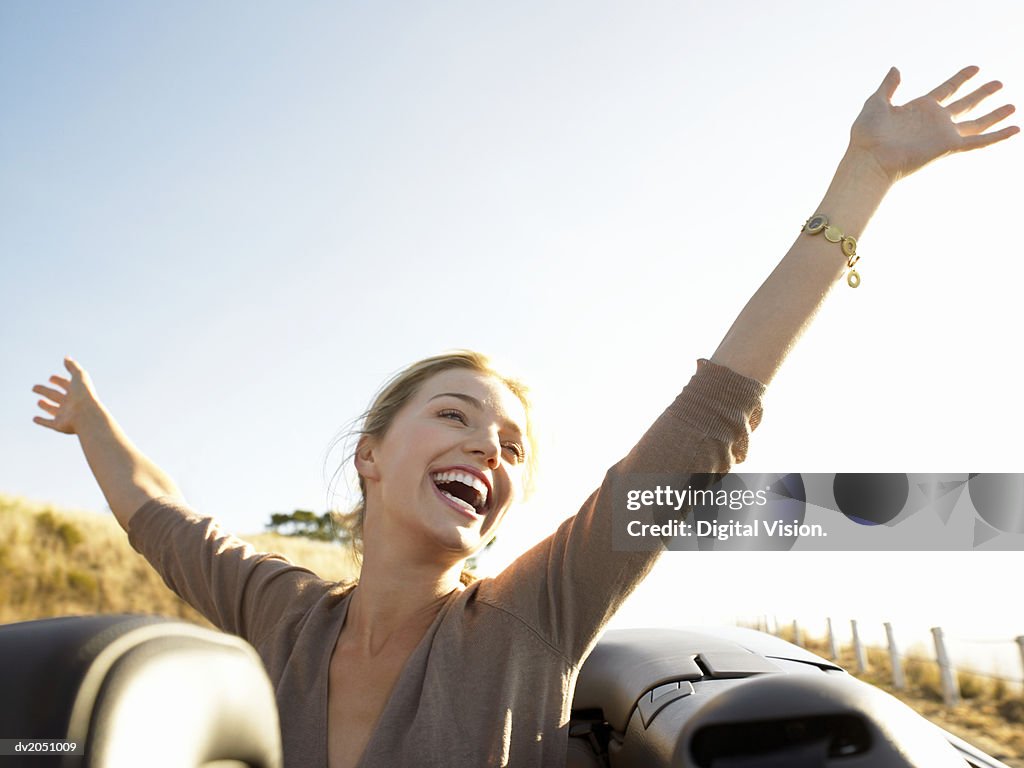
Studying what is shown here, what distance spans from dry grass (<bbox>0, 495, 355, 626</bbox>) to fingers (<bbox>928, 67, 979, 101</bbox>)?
11800mm

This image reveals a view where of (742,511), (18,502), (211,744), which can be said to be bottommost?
(211,744)

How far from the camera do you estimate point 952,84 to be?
1346mm

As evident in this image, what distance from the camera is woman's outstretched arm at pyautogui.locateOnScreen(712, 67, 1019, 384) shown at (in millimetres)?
1215

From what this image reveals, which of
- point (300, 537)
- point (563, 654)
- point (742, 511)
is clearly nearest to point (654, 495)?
point (742, 511)

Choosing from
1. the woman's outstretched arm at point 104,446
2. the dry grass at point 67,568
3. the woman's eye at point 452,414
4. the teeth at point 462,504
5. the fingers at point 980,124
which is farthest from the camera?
the dry grass at point 67,568

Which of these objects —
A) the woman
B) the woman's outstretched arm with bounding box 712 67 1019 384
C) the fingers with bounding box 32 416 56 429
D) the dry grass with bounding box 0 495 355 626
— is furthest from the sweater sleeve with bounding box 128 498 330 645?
the dry grass with bounding box 0 495 355 626

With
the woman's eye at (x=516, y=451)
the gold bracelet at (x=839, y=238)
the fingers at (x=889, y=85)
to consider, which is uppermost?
the fingers at (x=889, y=85)

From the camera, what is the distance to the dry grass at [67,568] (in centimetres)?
1209

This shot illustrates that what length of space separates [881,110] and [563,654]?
101 cm

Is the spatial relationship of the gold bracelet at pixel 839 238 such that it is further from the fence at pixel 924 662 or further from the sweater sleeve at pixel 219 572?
the fence at pixel 924 662

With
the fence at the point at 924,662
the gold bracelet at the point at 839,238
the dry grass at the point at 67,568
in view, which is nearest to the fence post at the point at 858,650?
the fence at the point at 924,662

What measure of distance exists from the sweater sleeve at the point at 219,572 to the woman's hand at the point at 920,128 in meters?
1.34

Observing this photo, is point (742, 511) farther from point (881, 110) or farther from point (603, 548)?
point (881, 110)

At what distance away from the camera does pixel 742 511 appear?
4.48 ft
